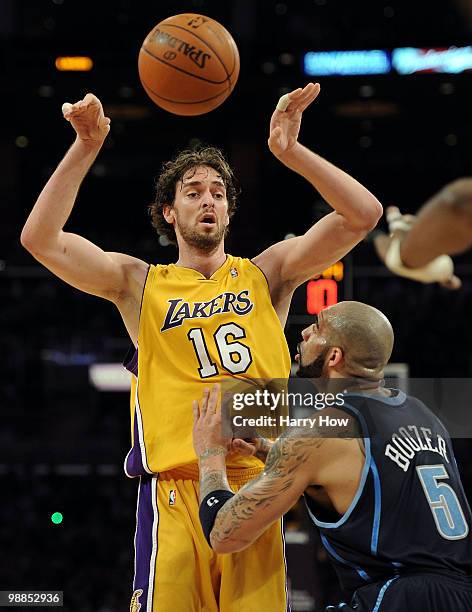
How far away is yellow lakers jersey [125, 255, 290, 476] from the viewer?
3.89 meters

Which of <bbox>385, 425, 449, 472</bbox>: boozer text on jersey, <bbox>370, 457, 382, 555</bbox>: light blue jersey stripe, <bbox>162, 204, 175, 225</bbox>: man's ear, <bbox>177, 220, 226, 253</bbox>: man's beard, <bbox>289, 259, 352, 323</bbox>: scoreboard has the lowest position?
<bbox>370, 457, 382, 555</bbox>: light blue jersey stripe

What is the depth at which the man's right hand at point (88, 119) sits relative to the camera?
3.94 metres

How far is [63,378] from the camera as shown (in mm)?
12602

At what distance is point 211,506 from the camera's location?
3.34m

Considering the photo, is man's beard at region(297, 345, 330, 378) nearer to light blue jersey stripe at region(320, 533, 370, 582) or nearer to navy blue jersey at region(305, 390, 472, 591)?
navy blue jersey at region(305, 390, 472, 591)

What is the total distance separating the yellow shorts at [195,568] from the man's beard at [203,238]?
101cm

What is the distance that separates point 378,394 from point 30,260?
984 centimetres

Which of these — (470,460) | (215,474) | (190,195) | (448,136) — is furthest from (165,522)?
(448,136)

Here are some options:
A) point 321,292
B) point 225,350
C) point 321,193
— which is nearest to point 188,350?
point 225,350

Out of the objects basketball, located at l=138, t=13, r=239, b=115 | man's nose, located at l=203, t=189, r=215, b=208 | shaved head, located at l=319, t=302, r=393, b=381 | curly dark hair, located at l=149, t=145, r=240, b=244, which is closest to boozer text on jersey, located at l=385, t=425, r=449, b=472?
shaved head, located at l=319, t=302, r=393, b=381

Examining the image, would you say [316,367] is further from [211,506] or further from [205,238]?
[205,238]

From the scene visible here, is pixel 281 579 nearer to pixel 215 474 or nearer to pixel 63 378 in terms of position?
pixel 215 474

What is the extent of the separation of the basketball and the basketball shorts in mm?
2460

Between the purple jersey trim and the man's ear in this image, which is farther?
the man's ear
